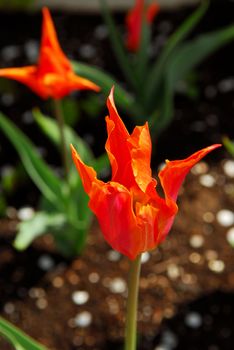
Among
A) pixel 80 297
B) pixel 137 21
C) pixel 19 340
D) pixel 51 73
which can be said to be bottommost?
pixel 80 297

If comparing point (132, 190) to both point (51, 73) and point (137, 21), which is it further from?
point (137, 21)

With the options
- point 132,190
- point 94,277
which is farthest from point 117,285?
point 132,190

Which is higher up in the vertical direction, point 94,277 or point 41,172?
point 41,172

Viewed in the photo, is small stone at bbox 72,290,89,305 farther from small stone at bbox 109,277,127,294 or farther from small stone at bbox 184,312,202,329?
small stone at bbox 184,312,202,329

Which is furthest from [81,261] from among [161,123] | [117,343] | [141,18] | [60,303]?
[141,18]

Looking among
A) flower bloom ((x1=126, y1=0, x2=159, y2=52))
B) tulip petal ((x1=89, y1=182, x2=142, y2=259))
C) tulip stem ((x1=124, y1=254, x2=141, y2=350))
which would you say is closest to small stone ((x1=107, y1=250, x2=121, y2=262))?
flower bloom ((x1=126, y1=0, x2=159, y2=52))

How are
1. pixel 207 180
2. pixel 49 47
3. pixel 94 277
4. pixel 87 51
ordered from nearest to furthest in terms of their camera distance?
pixel 49 47
pixel 94 277
pixel 207 180
pixel 87 51

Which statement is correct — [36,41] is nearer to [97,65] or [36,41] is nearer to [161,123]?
[97,65]
